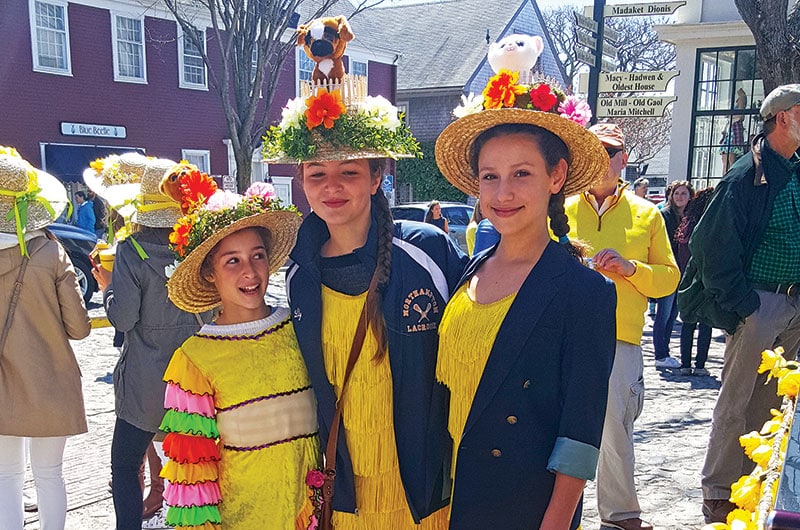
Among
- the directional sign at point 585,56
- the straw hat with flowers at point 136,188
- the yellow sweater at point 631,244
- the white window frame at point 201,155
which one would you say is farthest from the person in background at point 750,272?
the white window frame at point 201,155

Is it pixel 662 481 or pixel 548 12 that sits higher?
pixel 548 12

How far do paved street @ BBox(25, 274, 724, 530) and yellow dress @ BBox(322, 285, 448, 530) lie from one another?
199 centimetres

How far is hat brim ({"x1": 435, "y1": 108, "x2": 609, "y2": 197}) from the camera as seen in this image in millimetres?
1923

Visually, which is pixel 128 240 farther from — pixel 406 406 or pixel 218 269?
pixel 406 406

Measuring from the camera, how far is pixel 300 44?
2.32m

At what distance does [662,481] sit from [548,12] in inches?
1449

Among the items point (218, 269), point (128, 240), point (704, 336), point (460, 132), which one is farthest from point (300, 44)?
point (704, 336)

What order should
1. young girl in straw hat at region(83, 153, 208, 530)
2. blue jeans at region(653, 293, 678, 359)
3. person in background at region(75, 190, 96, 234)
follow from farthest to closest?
person in background at region(75, 190, 96, 234) < blue jeans at region(653, 293, 678, 359) < young girl in straw hat at region(83, 153, 208, 530)

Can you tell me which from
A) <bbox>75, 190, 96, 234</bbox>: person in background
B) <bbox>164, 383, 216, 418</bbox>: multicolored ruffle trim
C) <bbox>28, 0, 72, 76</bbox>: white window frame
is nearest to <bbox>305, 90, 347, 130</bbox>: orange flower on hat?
<bbox>164, 383, 216, 418</bbox>: multicolored ruffle trim

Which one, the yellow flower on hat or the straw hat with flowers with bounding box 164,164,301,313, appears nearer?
the yellow flower on hat

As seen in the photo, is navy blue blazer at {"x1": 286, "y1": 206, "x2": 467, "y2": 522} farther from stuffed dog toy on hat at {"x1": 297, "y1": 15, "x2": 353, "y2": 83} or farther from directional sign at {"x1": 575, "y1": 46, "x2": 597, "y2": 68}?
directional sign at {"x1": 575, "y1": 46, "x2": 597, "y2": 68}

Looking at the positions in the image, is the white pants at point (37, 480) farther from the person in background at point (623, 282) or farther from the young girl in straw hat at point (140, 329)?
the person in background at point (623, 282)

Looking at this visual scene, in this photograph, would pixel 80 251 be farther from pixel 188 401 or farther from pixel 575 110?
pixel 575 110

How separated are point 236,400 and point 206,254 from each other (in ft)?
1.80
